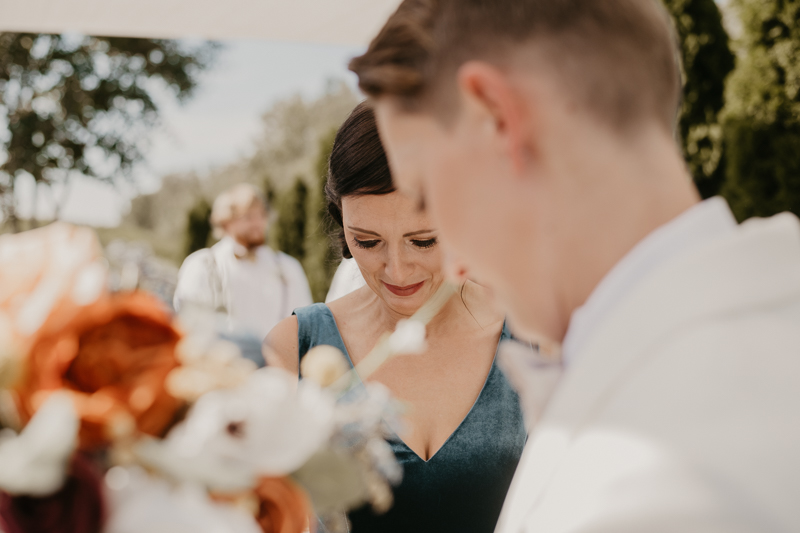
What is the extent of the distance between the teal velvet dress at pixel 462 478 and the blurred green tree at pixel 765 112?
29.1 ft

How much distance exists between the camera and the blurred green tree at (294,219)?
17625 mm

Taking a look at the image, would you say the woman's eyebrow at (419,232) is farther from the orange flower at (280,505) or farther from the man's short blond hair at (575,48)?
the orange flower at (280,505)

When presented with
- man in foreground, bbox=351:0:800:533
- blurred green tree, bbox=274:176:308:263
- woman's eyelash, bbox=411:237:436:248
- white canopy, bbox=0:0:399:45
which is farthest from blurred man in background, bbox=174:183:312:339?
blurred green tree, bbox=274:176:308:263

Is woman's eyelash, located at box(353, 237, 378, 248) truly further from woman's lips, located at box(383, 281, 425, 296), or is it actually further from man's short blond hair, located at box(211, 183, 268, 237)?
man's short blond hair, located at box(211, 183, 268, 237)

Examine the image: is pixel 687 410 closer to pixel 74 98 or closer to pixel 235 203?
pixel 235 203

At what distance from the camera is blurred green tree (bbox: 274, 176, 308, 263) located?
17625 mm

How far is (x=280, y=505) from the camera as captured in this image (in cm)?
79

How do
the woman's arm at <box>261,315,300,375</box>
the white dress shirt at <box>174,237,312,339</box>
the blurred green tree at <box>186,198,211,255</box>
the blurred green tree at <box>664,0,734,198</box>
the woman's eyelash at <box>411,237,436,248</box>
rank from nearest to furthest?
the woman's eyelash at <box>411,237,436,248</box>
the woman's arm at <box>261,315,300,375</box>
the white dress shirt at <box>174,237,312,339</box>
the blurred green tree at <box>664,0,734,198</box>
the blurred green tree at <box>186,198,211,255</box>

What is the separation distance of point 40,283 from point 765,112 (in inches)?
433

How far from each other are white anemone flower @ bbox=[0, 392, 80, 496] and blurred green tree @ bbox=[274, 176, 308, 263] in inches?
667

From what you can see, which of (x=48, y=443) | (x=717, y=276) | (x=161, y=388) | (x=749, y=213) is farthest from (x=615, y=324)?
(x=749, y=213)

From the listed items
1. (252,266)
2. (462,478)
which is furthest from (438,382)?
A: (252,266)

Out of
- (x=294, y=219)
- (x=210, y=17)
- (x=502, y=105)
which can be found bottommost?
(x=294, y=219)

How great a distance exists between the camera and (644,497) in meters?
0.81
